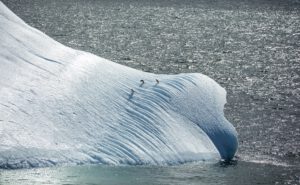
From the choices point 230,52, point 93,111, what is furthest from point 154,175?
point 230,52

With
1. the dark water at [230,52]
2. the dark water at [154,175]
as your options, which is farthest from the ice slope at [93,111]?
the dark water at [230,52]

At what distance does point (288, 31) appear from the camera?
82.8 feet

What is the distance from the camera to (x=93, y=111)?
7461mm

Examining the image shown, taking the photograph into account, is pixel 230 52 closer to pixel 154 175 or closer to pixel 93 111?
pixel 93 111

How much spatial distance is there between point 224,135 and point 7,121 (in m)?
2.10

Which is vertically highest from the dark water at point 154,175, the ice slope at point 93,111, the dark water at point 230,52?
the dark water at point 230,52

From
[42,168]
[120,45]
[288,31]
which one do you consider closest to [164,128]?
[42,168]

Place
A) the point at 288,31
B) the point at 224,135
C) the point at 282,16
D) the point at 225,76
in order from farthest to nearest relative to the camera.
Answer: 1. the point at 282,16
2. the point at 288,31
3. the point at 225,76
4. the point at 224,135

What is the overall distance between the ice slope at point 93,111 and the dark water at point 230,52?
241 mm

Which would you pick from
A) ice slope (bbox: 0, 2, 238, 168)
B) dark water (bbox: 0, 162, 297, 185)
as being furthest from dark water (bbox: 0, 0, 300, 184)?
ice slope (bbox: 0, 2, 238, 168)

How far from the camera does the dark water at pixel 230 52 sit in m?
7.99

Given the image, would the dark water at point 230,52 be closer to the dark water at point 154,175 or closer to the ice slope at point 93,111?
the dark water at point 154,175

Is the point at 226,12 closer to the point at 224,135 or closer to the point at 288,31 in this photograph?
the point at 288,31

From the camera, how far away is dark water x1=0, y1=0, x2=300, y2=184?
7.99 m
